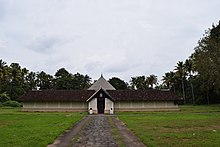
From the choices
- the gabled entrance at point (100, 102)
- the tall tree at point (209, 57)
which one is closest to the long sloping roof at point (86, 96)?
the gabled entrance at point (100, 102)

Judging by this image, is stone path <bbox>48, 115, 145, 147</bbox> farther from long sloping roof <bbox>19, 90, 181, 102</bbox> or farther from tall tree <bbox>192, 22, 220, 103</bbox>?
long sloping roof <bbox>19, 90, 181, 102</bbox>

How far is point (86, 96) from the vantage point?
4669cm

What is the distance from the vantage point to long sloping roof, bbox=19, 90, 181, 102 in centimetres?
4562

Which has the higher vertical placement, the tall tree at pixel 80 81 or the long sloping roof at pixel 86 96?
the tall tree at pixel 80 81

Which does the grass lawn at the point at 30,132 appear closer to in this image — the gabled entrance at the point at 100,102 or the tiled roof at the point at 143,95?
the gabled entrance at the point at 100,102

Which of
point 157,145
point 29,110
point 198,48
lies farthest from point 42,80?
point 157,145

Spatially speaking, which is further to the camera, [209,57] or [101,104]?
[101,104]

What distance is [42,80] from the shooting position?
9144 cm

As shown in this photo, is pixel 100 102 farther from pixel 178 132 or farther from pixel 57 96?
pixel 178 132

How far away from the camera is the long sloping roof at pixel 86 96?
150 ft

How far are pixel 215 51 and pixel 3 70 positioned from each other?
1915 inches

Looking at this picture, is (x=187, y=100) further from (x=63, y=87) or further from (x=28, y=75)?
(x=28, y=75)

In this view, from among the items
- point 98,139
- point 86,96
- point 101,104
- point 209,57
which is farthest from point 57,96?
point 98,139

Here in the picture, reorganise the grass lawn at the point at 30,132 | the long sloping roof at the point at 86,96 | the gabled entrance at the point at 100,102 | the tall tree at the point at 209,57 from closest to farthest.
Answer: the grass lawn at the point at 30,132
the tall tree at the point at 209,57
the gabled entrance at the point at 100,102
the long sloping roof at the point at 86,96
